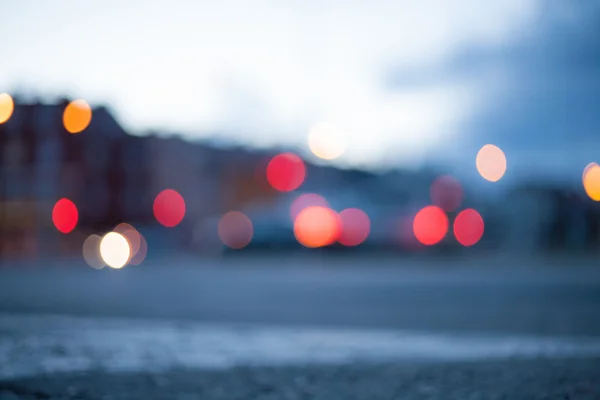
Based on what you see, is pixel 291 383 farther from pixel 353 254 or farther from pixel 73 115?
pixel 73 115

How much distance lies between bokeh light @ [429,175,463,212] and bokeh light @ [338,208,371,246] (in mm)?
4448

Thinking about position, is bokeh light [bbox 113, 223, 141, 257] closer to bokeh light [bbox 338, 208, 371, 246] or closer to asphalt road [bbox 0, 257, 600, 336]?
bokeh light [bbox 338, 208, 371, 246]

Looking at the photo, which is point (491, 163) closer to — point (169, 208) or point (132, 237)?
point (132, 237)

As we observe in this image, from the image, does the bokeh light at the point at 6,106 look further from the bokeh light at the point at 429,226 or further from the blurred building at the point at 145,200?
the bokeh light at the point at 429,226

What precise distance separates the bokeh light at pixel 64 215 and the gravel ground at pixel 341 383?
32.1 m

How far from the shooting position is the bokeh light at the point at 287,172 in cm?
4125

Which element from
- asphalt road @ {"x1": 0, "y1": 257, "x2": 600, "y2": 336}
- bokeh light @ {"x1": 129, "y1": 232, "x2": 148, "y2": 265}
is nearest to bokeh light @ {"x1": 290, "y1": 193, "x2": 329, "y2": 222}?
bokeh light @ {"x1": 129, "y1": 232, "x2": 148, "y2": 265}

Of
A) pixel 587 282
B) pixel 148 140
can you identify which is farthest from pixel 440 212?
pixel 148 140

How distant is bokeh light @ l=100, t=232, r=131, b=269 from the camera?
25.3 metres

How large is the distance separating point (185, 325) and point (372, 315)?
2.43m

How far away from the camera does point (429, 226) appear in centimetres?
2666

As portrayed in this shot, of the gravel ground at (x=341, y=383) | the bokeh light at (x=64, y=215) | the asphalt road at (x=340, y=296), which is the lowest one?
the asphalt road at (x=340, y=296)

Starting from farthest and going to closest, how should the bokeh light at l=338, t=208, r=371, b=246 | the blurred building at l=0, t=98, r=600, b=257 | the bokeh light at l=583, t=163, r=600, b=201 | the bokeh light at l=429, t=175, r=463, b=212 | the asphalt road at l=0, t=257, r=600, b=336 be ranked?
the bokeh light at l=583, t=163, r=600, b=201 → the bokeh light at l=429, t=175, r=463, b=212 → the blurred building at l=0, t=98, r=600, b=257 → the bokeh light at l=338, t=208, r=371, b=246 → the asphalt road at l=0, t=257, r=600, b=336

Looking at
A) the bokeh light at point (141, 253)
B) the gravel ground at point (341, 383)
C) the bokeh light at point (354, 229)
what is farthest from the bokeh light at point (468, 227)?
the gravel ground at point (341, 383)
